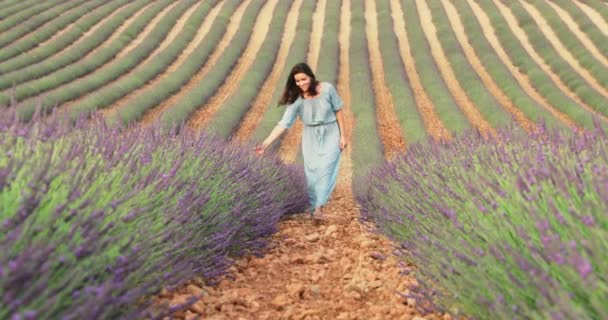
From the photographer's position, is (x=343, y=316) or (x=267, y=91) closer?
(x=343, y=316)

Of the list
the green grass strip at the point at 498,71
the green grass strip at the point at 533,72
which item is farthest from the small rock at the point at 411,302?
the green grass strip at the point at 533,72

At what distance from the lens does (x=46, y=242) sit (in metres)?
1.48

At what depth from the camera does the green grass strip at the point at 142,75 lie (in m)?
12.0

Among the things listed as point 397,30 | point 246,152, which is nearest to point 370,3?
point 397,30

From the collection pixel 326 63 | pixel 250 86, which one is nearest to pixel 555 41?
pixel 326 63

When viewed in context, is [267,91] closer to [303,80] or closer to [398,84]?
[398,84]

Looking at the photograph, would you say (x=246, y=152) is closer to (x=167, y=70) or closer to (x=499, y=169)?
(x=499, y=169)

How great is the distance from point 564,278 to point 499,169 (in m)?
1.14

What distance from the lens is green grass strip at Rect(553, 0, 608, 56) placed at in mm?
15822

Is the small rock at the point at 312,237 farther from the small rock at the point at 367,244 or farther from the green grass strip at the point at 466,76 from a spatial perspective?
the green grass strip at the point at 466,76

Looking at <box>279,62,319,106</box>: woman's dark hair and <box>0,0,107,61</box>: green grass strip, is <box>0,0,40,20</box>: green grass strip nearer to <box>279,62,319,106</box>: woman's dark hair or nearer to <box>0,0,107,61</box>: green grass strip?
<box>0,0,107,61</box>: green grass strip

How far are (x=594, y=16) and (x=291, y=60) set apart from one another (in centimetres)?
1058

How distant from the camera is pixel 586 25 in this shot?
687 inches

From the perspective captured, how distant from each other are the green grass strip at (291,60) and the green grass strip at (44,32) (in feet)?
23.7
